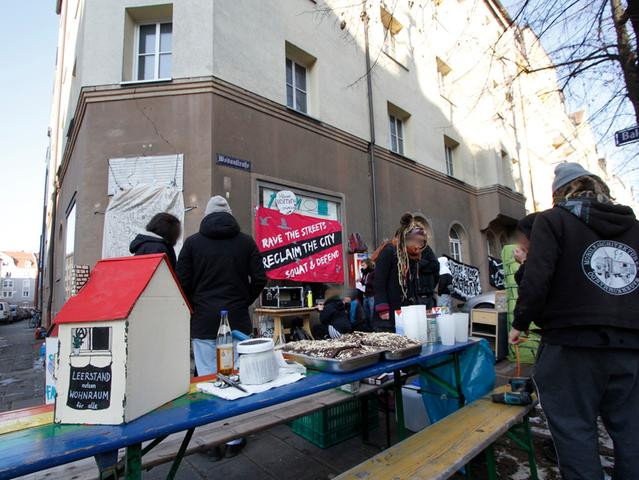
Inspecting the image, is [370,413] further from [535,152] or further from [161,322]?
[535,152]

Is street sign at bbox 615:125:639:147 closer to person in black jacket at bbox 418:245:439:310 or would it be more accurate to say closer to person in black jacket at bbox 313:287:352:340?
person in black jacket at bbox 418:245:439:310

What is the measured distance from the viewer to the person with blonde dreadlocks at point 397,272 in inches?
140

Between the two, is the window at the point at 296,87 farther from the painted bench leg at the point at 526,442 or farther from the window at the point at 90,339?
the window at the point at 90,339

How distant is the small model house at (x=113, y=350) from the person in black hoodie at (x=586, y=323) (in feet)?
6.36

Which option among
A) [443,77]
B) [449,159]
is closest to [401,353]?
[449,159]

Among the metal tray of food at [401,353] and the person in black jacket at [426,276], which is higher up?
the person in black jacket at [426,276]

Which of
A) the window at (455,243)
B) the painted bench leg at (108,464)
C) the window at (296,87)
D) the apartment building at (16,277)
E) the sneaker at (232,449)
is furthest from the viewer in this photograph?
the apartment building at (16,277)

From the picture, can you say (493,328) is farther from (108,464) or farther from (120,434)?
(120,434)

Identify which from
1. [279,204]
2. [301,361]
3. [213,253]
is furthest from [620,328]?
[279,204]

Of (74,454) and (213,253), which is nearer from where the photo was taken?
(74,454)

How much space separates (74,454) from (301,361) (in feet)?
3.83

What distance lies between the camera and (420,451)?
6.53 feet

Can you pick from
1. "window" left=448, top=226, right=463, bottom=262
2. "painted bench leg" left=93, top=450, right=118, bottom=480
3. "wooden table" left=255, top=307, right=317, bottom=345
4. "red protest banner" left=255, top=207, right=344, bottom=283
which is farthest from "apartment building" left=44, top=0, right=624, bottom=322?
"painted bench leg" left=93, top=450, right=118, bottom=480

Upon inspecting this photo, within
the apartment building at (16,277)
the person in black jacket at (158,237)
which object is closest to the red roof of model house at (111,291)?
the person in black jacket at (158,237)
